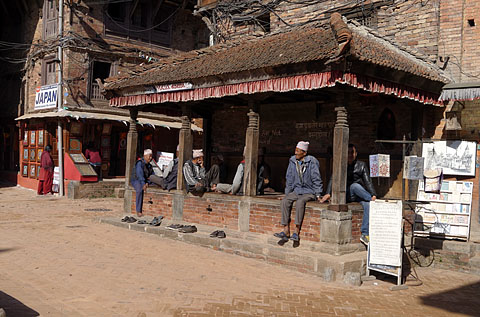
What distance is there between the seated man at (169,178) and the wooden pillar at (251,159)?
2.60 m

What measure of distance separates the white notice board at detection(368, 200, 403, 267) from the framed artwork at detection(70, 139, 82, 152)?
582 inches

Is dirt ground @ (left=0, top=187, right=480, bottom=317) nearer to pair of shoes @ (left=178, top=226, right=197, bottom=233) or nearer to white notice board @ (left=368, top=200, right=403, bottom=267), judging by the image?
pair of shoes @ (left=178, top=226, right=197, bottom=233)

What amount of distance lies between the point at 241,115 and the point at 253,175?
5.24 m

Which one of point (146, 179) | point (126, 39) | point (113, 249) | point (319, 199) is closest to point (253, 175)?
point (319, 199)

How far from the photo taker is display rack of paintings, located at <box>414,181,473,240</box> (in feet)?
29.6

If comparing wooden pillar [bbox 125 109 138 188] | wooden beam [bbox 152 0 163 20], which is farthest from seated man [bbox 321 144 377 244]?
wooden beam [bbox 152 0 163 20]

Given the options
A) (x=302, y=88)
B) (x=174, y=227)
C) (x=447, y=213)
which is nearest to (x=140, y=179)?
(x=174, y=227)

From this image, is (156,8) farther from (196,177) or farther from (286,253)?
(286,253)

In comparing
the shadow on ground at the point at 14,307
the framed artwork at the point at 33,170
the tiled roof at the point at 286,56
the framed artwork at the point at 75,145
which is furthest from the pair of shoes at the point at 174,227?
the framed artwork at the point at 33,170

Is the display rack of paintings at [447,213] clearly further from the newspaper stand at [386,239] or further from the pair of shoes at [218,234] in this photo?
the pair of shoes at [218,234]

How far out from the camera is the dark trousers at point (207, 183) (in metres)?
10.6

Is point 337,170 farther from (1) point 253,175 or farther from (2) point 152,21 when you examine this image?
(2) point 152,21

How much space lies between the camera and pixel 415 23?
11.4 metres

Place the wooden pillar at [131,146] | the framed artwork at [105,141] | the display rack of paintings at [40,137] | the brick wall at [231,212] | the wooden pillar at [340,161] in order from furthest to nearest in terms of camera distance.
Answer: the framed artwork at [105,141] < the display rack of paintings at [40,137] < the wooden pillar at [131,146] < the brick wall at [231,212] < the wooden pillar at [340,161]
